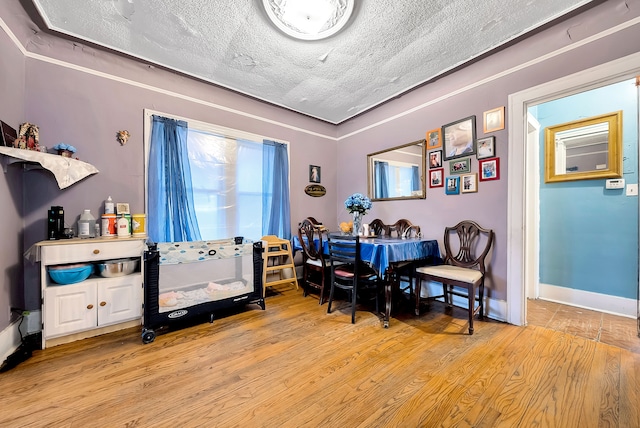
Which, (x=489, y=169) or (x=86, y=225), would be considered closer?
(x=86, y=225)

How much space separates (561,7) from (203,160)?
147 inches

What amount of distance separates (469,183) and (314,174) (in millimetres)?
2295

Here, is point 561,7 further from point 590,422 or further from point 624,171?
point 590,422

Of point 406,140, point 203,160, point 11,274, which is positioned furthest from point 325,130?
point 11,274

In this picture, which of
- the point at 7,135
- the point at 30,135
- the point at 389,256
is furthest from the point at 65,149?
the point at 389,256

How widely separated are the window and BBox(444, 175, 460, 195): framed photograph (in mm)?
2276

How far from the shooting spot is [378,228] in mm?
3533

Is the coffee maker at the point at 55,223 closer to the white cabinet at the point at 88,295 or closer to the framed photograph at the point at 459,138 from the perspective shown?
the white cabinet at the point at 88,295

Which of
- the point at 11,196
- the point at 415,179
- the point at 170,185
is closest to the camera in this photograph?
the point at 11,196

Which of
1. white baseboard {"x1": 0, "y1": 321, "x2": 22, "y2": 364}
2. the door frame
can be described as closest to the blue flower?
the door frame

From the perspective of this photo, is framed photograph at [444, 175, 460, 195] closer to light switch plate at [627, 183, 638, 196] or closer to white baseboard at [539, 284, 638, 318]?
light switch plate at [627, 183, 638, 196]

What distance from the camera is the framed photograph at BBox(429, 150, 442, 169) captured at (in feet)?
9.48

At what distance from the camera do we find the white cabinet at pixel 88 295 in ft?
6.05

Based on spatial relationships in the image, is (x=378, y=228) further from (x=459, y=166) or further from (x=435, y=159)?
(x=459, y=166)
